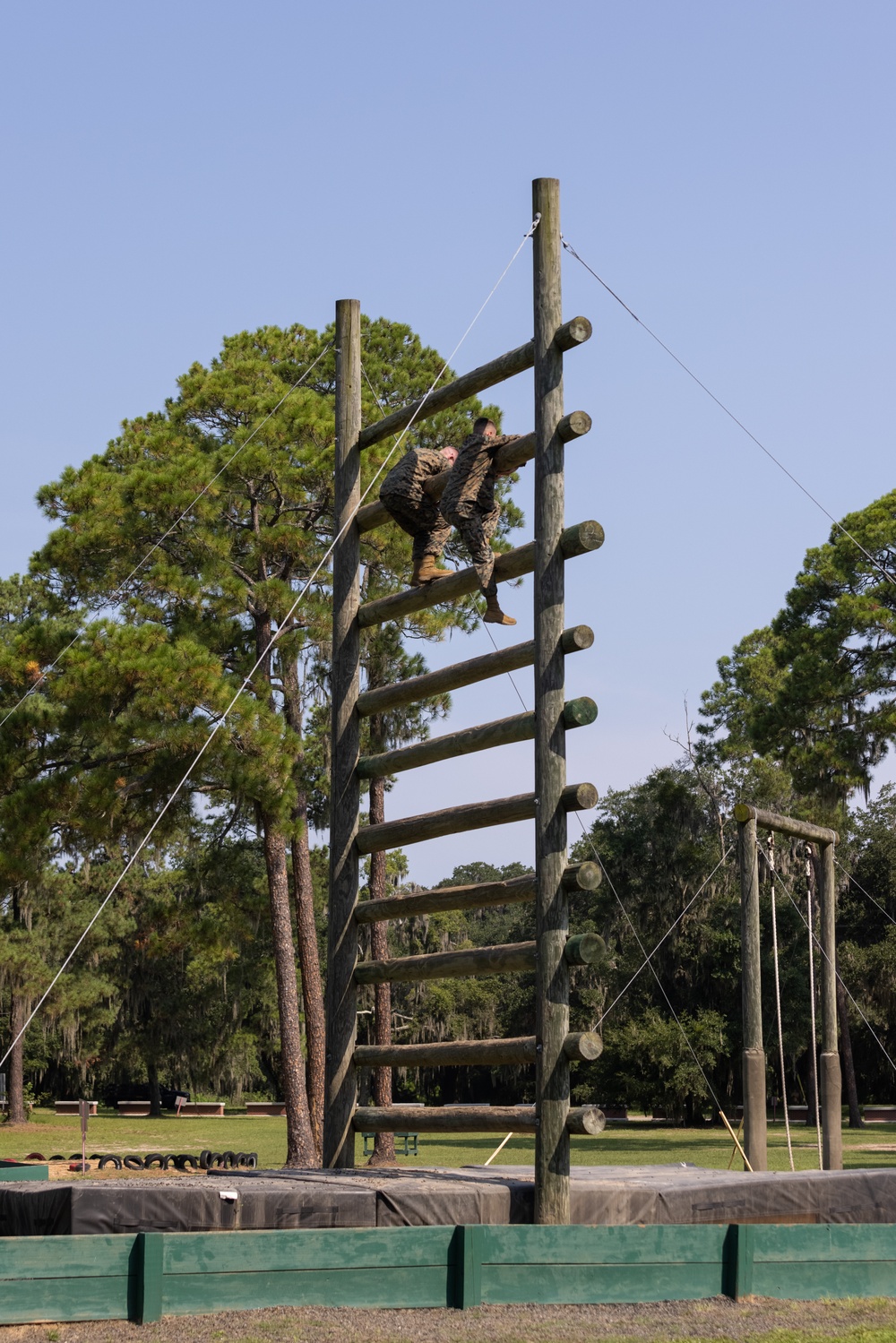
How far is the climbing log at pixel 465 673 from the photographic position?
24.1ft

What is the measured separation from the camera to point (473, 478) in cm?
821

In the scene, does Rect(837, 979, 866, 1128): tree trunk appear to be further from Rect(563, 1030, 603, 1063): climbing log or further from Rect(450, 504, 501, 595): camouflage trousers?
Rect(563, 1030, 603, 1063): climbing log

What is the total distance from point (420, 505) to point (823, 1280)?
4646mm

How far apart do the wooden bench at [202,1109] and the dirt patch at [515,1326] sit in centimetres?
4149

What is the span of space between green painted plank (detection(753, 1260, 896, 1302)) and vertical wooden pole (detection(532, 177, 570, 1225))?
95cm

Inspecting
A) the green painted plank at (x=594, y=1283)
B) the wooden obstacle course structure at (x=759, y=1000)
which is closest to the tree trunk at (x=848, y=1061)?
the wooden obstacle course structure at (x=759, y=1000)

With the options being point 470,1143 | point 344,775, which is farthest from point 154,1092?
point 344,775

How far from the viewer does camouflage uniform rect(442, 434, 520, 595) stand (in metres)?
8.12

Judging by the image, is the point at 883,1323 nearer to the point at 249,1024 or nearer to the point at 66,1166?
the point at 66,1166

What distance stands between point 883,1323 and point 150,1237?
318 cm

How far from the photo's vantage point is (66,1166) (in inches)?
813

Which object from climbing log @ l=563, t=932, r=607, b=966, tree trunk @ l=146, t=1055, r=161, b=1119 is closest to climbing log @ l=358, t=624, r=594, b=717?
climbing log @ l=563, t=932, r=607, b=966

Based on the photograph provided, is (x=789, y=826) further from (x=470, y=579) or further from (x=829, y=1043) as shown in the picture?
(x=470, y=579)

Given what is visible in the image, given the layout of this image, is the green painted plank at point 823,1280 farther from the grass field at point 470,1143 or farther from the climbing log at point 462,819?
the grass field at point 470,1143
